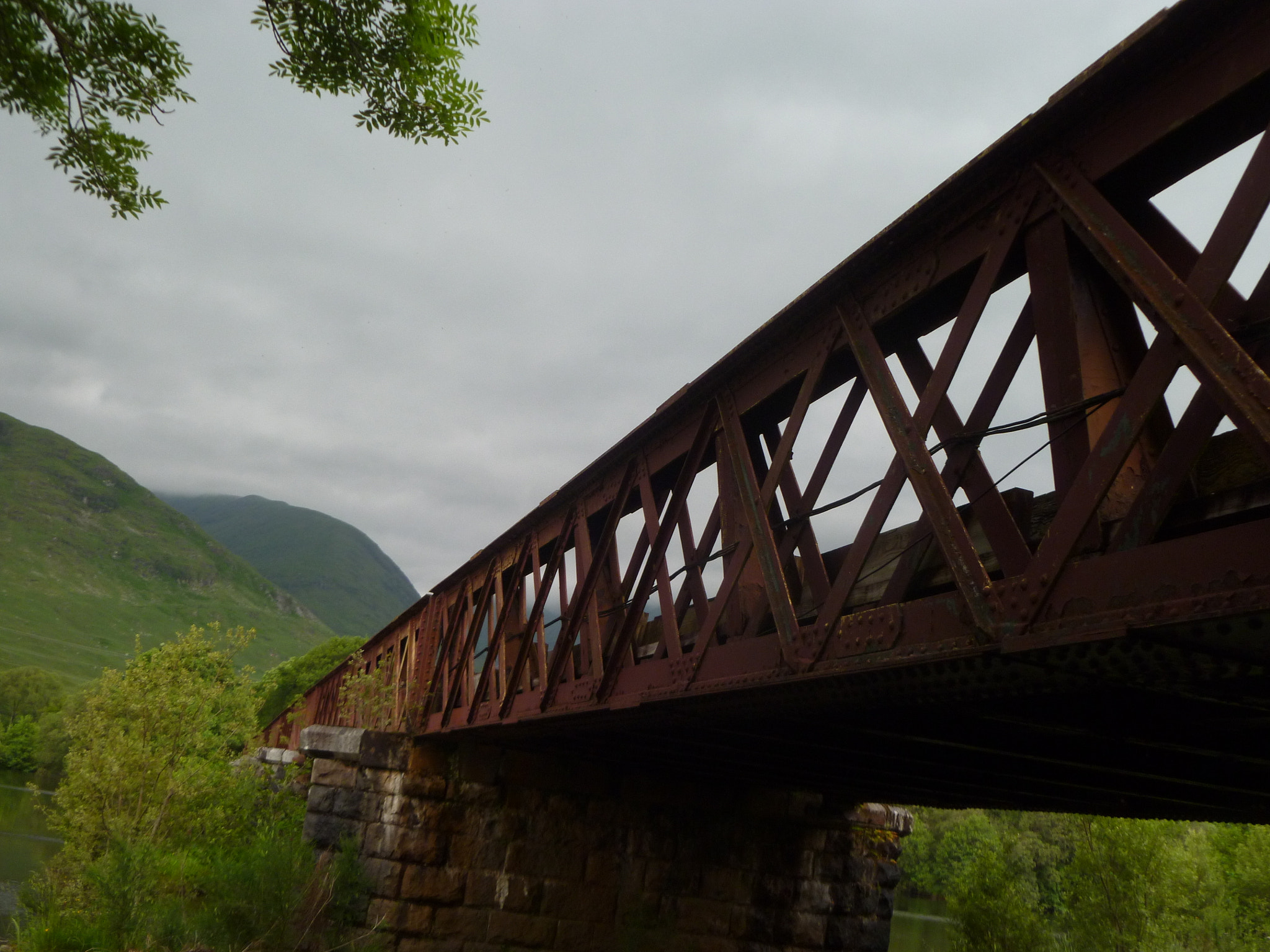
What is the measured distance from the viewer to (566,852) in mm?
12492

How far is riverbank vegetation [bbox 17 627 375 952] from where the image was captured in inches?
442

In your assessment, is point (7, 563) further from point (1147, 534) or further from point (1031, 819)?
point (1147, 534)

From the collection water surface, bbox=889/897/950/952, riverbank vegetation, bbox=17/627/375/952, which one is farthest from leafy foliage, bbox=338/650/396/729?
water surface, bbox=889/897/950/952

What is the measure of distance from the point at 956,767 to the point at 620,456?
444 centimetres

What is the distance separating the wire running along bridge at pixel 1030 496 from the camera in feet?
Answer: 11.7

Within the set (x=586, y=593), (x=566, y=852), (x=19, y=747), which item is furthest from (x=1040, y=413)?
Result: (x=19, y=747)

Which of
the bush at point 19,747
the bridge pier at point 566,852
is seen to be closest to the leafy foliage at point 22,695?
the bush at point 19,747

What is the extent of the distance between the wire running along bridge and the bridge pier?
4.13m

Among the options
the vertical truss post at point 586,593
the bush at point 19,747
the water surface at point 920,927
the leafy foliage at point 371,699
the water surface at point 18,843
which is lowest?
the water surface at point 18,843

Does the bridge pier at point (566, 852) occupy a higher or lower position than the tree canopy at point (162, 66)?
lower

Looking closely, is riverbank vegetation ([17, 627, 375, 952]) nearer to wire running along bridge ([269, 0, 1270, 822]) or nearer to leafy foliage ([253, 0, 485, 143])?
wire running along bridge ([269, 0, 1270, 822])

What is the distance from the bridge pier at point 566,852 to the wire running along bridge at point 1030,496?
413 cm

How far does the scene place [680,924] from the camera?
12953mm

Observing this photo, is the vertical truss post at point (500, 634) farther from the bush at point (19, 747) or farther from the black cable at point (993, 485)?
the bush at point (19, 747)
